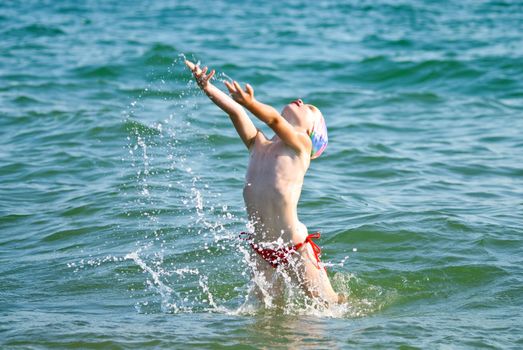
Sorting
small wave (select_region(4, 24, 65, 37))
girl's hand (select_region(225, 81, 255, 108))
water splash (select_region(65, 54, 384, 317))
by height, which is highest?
girl's hand (select_region(225, 81, 255, 108))

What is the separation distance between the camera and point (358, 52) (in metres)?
17.5

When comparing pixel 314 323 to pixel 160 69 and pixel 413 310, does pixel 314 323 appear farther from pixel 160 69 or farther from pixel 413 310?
pixel 160 69

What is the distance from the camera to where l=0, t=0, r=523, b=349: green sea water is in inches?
230

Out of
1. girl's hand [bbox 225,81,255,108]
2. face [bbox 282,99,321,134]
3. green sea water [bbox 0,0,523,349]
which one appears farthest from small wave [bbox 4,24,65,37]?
girl's hand [bbox 225,81,255,108]

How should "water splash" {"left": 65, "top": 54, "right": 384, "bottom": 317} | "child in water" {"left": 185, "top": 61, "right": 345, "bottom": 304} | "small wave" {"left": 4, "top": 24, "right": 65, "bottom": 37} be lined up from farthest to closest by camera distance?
"small wave" {"left": 4, "top": 24, "right": 65, "bottom": 37} < "water splash" {"left": 65, "top": 54, "right": 384, "bottom": 317} < "child in water" {"left": 185, "top": 61, "right": 345, "bottom": 304}

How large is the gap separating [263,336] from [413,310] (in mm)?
1186

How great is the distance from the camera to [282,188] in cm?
566

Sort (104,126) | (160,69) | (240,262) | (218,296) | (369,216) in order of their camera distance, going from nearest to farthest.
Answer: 1. (218,296)
2. (240,262)
3. (369,216)
4. (104,126)
5. (160,69)

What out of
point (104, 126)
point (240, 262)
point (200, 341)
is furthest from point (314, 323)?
point (104, 126)

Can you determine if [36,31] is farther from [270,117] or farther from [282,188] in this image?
[270,117]

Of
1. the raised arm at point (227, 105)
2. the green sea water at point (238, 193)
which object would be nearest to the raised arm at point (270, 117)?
the raised arm at point (227, 105)

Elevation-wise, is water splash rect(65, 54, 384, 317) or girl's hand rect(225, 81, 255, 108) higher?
girl's hand rect(225, 81, 255, 108)

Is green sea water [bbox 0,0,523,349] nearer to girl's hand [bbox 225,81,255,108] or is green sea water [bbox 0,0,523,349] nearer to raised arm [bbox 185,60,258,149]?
raised arm [bbox 185,60,258,149]

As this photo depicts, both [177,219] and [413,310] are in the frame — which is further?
[177,219]
